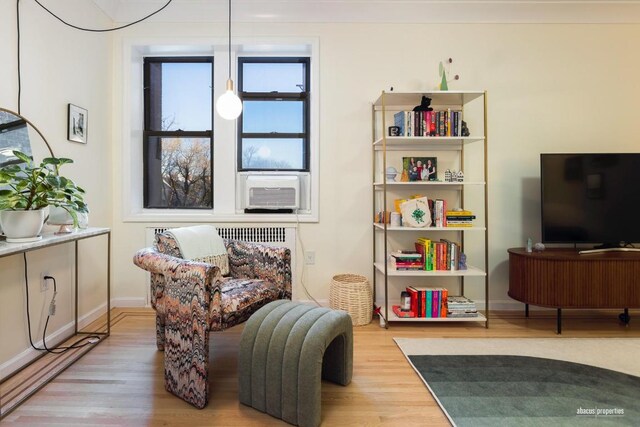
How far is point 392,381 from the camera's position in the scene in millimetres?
1893

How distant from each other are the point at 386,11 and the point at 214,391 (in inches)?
122

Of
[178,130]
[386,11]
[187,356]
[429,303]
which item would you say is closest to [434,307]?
[429,303]

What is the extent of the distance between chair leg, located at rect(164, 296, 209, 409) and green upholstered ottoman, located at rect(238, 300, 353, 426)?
0.17 meters

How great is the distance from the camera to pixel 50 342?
2262 millimetres

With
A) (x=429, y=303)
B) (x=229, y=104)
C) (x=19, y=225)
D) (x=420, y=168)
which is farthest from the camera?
(x=420, y=168)

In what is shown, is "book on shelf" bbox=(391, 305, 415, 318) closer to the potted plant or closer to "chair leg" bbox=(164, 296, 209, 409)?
"chair leg" bbox=(164, 296, 209, 409)

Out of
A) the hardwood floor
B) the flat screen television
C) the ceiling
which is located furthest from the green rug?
the ceiling

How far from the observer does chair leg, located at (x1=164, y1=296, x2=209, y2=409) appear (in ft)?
5.34

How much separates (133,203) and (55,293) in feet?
3.27

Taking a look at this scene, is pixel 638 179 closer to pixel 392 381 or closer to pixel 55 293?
pixel 392 381

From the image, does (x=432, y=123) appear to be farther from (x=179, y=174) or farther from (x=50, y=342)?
(x=50, y=342)

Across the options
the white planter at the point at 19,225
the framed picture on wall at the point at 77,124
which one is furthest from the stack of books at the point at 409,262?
the framed picture on wall at the point at 77,124

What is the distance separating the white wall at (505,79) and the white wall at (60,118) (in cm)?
34

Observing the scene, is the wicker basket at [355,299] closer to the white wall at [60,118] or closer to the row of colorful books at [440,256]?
the row of colorful books at [440,256]
